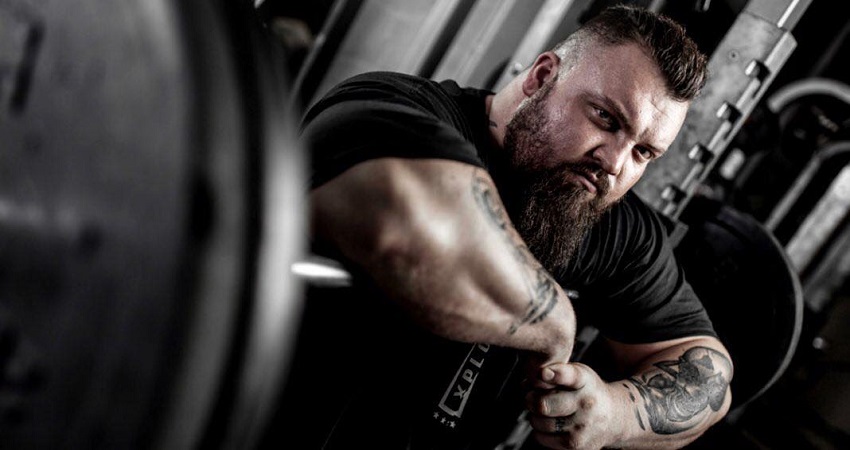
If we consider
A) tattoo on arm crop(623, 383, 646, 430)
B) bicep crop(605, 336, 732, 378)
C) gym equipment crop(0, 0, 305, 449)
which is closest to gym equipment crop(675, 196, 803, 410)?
bicep crop(605, 336, 732, 378)

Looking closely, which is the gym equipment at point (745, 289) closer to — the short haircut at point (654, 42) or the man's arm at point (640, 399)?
the man's arm at point (640, 399)

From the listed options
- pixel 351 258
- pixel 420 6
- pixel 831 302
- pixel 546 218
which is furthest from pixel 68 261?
pixel 831 302

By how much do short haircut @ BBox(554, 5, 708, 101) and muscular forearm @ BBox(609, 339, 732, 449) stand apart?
1.82 feet

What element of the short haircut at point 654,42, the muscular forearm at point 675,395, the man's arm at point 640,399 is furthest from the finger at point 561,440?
the short haircut at point 654,42

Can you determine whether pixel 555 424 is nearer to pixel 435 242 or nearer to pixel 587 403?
pixel 587 403

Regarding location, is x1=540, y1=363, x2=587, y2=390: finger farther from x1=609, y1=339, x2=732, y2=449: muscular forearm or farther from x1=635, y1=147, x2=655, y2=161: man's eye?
x1=635, y1=147, x2=655, y2=161: man's eye

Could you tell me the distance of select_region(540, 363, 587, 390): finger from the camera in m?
0.84

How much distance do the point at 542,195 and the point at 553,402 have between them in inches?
16.8

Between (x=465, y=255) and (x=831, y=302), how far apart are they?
3.62m

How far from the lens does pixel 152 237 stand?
0.32m

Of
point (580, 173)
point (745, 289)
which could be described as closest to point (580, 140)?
point (580, 173)

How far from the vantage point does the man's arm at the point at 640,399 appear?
0.89 meters

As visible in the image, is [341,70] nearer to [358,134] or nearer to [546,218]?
Result: [546,218]

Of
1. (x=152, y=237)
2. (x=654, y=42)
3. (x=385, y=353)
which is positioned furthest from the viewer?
(x=654, y=42)
